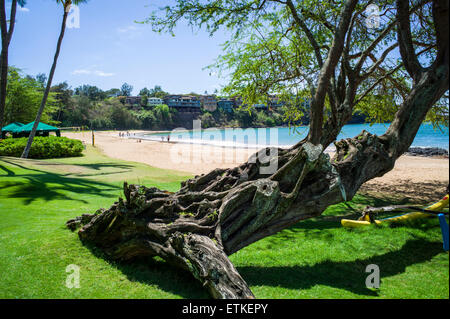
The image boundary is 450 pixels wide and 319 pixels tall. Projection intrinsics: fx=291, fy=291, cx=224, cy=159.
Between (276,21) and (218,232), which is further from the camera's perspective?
(276,21)

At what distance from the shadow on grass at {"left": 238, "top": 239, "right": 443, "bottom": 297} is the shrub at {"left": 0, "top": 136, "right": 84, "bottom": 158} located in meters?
26.1

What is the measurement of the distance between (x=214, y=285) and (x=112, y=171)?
16347 mm

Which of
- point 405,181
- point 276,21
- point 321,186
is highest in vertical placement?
point 276,21

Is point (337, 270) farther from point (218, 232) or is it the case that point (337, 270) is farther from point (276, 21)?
point (276, 21)

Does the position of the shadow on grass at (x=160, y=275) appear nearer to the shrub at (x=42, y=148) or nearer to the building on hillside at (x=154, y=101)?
the shrub at (x=42, y=148)

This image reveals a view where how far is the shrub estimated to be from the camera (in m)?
24.1

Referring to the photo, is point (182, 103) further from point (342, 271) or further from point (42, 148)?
point (342, 271)

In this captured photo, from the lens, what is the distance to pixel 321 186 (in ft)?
16.3

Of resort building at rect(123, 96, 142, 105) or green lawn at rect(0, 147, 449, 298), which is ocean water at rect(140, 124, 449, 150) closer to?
green lawn at rect(0, 147, 449, 298)

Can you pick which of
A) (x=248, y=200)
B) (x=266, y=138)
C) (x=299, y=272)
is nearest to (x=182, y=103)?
(x=266, y=138)

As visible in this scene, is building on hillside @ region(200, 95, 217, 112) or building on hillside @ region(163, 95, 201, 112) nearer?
building on hillside @ region(200, 95, 217, 112)

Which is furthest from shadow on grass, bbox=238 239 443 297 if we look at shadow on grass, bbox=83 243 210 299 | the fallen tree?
shadow on grass, bbox=83 243 210 299
